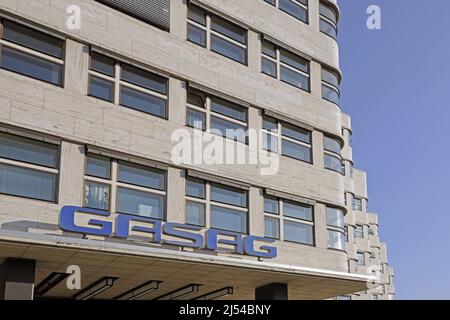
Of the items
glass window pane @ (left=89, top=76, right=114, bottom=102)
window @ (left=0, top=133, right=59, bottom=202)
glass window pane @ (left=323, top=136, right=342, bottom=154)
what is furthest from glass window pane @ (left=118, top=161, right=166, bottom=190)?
glass window pane @ (left=323, top=136, right=342, bottom=154)

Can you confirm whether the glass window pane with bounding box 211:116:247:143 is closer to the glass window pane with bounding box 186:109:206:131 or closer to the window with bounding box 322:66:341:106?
the glass window pane with bounding box 186:109:206:131

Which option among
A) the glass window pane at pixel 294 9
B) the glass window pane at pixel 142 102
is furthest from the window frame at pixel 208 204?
the glass window pane at pixel 294 9

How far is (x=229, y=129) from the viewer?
879 inches

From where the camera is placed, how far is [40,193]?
1734 cm

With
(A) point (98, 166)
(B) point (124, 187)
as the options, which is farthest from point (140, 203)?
(A) point (98, 166)

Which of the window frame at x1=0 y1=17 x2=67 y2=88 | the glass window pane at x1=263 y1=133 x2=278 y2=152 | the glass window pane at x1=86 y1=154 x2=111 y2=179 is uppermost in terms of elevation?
the window frame at x1=0 y1=17 x2=67 y2=88

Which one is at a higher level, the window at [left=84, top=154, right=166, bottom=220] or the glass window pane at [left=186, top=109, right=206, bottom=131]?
the glass window pane at [left=186, top=109, right=206, bottom=131]

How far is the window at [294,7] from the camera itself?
2528 cm

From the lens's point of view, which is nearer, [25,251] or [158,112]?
[25,251]

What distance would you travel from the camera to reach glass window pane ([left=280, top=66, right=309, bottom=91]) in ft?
81.3

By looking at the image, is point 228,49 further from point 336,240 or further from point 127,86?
point 336,240

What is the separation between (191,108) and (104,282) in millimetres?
5995
